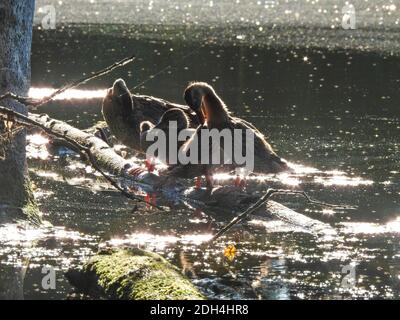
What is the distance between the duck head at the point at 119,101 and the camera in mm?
16594

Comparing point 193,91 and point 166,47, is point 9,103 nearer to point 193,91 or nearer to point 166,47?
point 193,91

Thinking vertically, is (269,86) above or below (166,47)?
below

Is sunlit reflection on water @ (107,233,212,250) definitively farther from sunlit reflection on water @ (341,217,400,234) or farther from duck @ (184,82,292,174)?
duck @ (184,82,292,174)

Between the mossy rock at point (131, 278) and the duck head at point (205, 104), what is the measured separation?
4497mm

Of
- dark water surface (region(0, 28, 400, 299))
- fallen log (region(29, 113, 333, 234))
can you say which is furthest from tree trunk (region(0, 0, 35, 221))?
fallen log (region(29, 113, 333, 234))

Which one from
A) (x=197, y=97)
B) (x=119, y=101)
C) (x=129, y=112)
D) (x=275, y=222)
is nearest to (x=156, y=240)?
(x=275, y=222)

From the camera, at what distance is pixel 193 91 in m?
14.8

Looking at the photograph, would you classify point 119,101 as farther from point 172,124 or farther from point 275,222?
point 275,222

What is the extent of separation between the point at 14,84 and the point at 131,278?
12.6 feet

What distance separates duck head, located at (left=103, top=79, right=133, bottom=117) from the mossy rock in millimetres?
6731

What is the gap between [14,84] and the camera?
1212 centimetres

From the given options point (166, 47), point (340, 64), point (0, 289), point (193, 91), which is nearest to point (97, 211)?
point (193, 91)

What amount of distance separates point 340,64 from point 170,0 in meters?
45.2

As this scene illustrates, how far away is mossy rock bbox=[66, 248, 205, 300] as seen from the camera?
8.97 m
